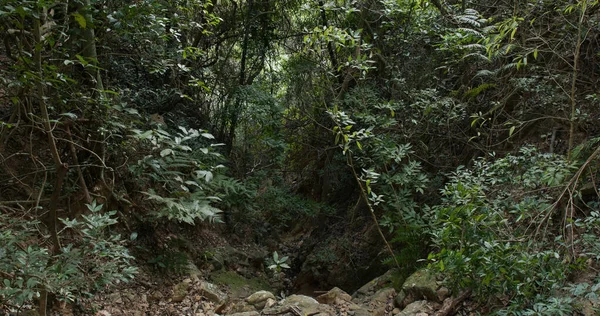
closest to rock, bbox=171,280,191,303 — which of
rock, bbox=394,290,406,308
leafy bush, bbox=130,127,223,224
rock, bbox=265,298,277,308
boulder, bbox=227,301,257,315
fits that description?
boulder, bbox=227,301,257,315

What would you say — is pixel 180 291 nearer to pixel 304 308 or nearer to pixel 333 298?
pixel 304 308

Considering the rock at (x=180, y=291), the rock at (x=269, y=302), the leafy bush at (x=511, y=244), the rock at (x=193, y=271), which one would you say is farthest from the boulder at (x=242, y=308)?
the leafy bush at (x=511, y=244)

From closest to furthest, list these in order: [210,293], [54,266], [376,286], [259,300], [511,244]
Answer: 1. [54,266]
2. [511,244]
3. [259,300]
4. [210,293]
5. [376,286]

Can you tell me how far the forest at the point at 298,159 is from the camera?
2.84 meters

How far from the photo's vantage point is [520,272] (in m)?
2.72

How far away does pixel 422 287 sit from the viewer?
399 cm

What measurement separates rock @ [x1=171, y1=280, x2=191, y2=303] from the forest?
21 mm

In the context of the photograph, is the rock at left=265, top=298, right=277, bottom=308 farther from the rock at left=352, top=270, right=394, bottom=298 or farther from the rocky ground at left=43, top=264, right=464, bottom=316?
the rock at left=352, top=270, right=394, bottom=298

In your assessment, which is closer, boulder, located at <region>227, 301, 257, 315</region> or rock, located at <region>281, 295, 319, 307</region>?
rock, located at <region>281, 295, 319, 307</region>

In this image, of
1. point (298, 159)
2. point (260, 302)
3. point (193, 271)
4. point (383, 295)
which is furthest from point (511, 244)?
point (298, 159)

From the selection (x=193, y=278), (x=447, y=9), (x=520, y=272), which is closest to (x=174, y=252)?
(x=193, y=278)

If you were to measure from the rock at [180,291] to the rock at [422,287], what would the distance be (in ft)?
7.85

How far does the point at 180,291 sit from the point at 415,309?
2.52 meters

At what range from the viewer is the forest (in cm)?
284
